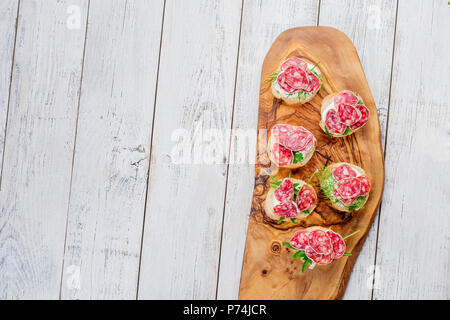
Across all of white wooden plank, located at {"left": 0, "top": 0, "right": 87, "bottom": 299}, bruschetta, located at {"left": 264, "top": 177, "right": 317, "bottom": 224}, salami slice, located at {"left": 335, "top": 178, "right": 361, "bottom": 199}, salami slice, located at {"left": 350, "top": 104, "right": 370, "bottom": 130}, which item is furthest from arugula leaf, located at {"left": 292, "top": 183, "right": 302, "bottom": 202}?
white wooden plank, located at {"left": 0, "top": 0, "right": 87, "bottom": 299}

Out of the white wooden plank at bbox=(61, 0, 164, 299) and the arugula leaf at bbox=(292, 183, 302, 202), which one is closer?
the arugula leaf at bbox=(292, 183, 302, 202)

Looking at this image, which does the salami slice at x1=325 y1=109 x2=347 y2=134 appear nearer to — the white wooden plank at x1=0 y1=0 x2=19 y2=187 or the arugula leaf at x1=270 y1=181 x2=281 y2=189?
the arugula leaf at x1=270 y1=181 x2=281 y2=189

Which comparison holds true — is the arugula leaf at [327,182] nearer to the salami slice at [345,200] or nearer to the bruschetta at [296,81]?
the salami slice at [345,200]

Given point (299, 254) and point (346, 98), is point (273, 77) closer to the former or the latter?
point (346, 98)

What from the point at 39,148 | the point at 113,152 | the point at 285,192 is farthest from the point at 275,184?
the point at 39,148

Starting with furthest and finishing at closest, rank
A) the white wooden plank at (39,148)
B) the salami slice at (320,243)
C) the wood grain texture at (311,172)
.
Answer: the white wooden plank at (39,148) < the wood grain texture at (311,172) < the salami slice at (320,243)

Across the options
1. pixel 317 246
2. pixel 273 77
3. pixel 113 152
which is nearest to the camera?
pixel 317 246

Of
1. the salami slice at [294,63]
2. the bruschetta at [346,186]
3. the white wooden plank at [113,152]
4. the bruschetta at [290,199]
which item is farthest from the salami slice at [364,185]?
the white wooden plank at [113,152]
